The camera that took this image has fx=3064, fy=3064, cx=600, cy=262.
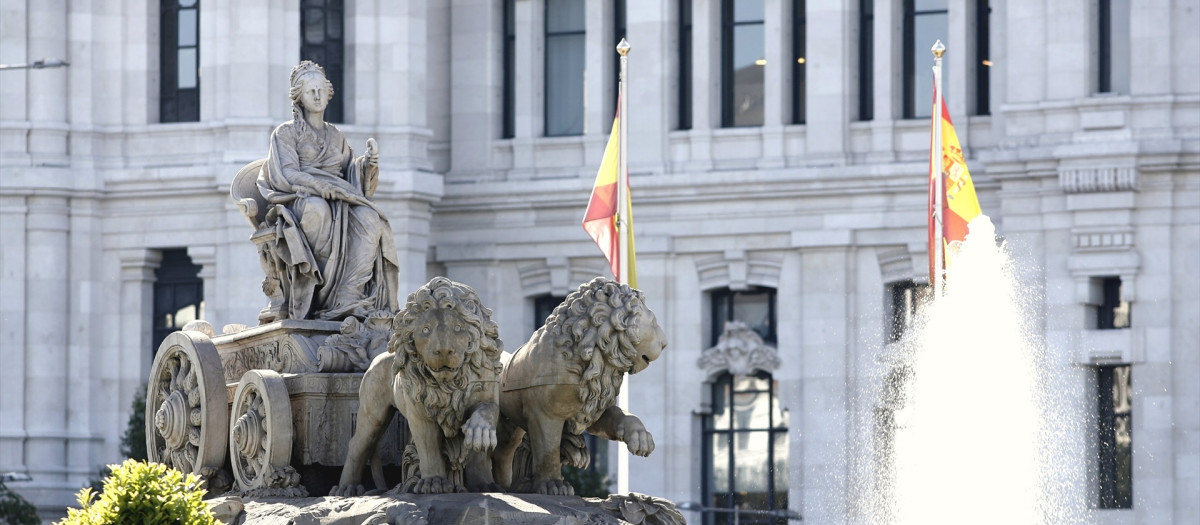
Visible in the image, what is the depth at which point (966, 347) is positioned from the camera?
137ft

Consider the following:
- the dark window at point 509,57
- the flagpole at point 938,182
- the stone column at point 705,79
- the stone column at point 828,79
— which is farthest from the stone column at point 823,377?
the flagpole at point 938,182

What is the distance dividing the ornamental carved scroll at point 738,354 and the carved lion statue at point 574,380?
31.9 meters

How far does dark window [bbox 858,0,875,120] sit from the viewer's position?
172ft

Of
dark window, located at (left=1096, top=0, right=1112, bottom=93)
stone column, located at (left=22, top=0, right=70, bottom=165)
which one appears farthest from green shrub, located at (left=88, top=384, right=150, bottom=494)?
dark window, located at (left=1096, top=0, right=1112, bottom=93)

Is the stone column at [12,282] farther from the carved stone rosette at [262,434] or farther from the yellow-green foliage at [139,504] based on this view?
the yellow-green foliage at [139,504]

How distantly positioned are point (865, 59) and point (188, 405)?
31640 millimetres

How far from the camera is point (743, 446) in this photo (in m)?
53.1

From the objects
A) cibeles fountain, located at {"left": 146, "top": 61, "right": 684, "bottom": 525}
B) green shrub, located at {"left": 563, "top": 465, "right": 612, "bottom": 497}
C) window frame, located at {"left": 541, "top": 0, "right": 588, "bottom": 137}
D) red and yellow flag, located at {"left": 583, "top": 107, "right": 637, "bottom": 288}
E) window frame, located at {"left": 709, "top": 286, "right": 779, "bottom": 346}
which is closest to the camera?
cibeles fountain, located at {"left": 146, "top": 61, "right": 684, "bottom": 525}

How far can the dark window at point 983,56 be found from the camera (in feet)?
169

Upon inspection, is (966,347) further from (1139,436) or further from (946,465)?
(1139,436)

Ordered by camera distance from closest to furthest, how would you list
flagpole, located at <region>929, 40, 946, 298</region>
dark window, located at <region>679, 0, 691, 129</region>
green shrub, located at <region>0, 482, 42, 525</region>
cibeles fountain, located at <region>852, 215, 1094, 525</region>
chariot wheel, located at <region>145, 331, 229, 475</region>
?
chariot wheel, located at <region>145, 331, 229, 475</region> < cibeles fountain, located at <region>852, 215, 1094, 525</region> < flagpole, located at <region>929, 40, 946, 298</region> < green shrub, located at <region>0, 482, 42, 525</region> < dark window, located at <region>679, 0, 691, 129</region>

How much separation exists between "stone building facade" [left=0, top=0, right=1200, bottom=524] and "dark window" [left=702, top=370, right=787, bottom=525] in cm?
19

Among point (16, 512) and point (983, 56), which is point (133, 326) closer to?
point (16, 512)

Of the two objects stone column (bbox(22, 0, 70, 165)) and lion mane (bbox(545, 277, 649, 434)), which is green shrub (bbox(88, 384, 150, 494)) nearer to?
stone column (bbox(22, 0, 70, 165))
